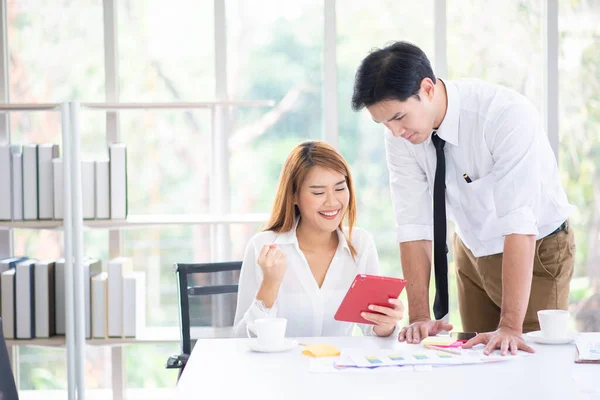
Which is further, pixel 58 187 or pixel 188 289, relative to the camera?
pixel 58 187

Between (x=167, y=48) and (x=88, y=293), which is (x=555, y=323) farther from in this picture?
(x=167, y=48)

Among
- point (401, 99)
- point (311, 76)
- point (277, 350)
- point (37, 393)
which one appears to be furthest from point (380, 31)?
point (37, 393)

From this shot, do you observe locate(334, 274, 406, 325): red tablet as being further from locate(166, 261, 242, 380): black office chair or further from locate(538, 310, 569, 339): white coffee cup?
locate(166, 261, 242, 380): black office chair

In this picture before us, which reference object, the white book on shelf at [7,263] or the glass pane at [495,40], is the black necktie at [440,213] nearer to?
the glass pane at [495,40]

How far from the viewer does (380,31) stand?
3.42m

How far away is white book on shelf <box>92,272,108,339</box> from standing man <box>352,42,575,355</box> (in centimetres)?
143

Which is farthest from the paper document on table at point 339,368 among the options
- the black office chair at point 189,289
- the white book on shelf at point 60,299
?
the white book on shelf at point 60,299

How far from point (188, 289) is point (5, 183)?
104cm

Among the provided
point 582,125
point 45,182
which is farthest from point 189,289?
point 582,125

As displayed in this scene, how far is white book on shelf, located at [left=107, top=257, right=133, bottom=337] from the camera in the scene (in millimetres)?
3100

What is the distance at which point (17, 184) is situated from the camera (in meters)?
3.07

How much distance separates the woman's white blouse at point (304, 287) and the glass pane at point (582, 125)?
149 centimetres

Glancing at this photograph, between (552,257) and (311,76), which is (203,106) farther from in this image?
(552,257)

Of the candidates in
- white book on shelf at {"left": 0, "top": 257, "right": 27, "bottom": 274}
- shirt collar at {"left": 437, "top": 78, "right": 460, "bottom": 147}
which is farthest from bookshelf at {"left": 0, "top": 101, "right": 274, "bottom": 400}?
shirt collar at {"left": 437, "top": 78, "right": 460, "bottom": 147}
